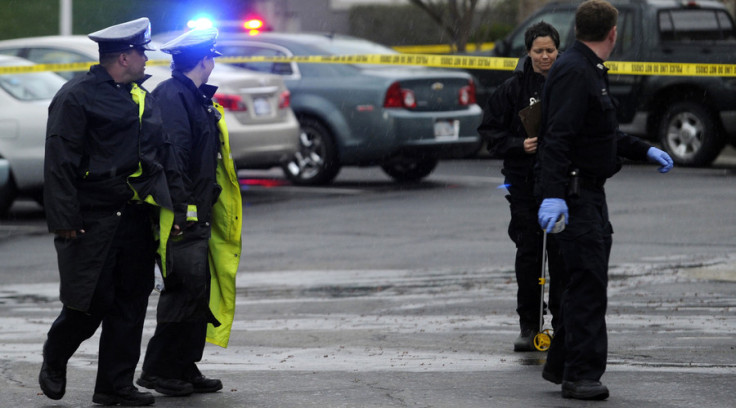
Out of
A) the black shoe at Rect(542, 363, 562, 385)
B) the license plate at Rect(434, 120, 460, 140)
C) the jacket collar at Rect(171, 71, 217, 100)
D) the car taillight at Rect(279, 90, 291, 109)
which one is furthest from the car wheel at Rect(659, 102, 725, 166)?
the jacket collar at Rect(171, 71, 217, 100)

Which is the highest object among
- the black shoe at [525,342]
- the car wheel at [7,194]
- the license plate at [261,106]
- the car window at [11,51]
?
the car window at [11,51]

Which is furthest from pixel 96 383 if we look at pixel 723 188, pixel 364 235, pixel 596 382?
pixel 723 188

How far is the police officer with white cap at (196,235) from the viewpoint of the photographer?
6.32 m

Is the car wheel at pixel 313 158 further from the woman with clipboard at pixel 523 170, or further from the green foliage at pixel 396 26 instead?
the green foliage at pixel 396 26

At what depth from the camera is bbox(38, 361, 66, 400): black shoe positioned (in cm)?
619

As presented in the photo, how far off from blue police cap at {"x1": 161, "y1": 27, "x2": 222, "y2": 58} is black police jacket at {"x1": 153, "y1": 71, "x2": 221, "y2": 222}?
11cm

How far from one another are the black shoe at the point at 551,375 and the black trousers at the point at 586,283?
0.20 meters

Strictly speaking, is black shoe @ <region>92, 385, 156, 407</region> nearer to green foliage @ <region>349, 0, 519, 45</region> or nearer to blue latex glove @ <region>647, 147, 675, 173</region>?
blue latex glove @ <region>647, 147, 675, 173</region>

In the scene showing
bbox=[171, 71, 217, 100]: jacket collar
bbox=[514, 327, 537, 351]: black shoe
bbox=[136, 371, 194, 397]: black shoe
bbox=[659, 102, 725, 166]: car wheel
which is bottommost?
bbox=[659, 102, 725, 166]: car wheel

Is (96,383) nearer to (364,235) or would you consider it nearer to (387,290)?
(387,290)

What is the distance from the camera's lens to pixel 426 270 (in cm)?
1041

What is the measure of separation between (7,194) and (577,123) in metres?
8.45

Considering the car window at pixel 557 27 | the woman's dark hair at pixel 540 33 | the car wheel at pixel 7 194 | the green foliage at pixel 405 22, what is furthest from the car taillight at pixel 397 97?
the green foliage at pixel 405 22

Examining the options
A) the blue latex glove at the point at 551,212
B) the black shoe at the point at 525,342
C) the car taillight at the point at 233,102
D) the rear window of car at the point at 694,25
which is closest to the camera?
the blue latex glove at the point at 551,212
